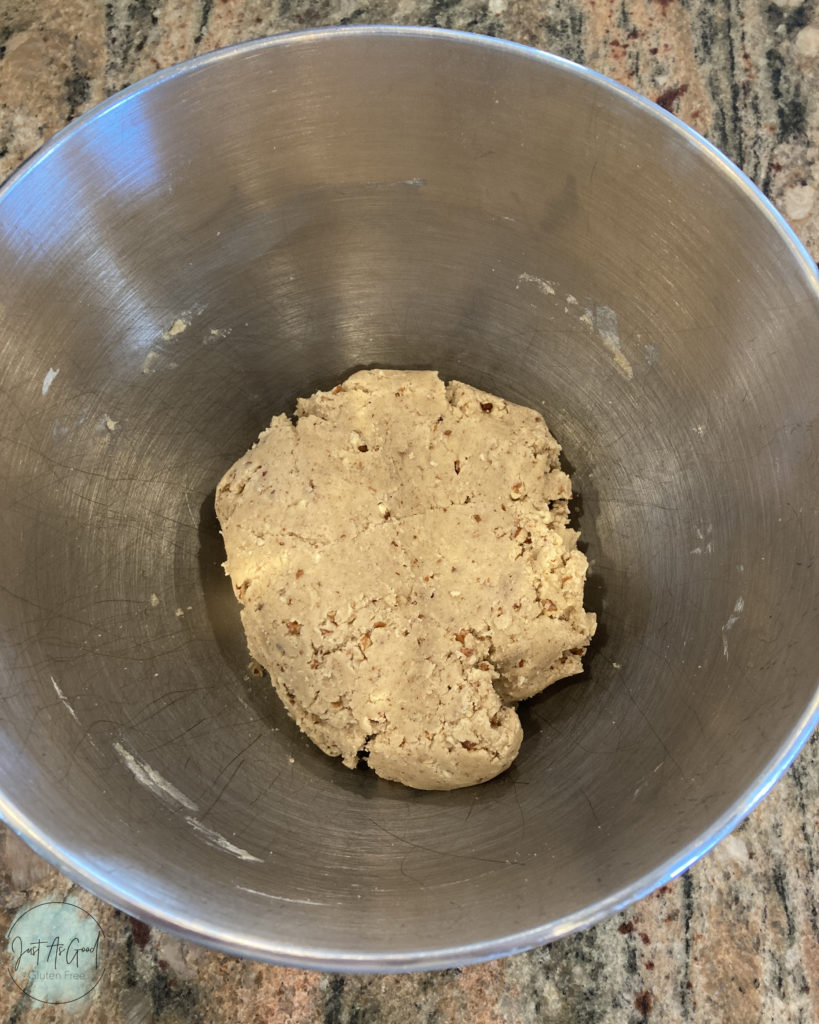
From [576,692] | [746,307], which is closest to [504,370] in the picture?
[746,307]

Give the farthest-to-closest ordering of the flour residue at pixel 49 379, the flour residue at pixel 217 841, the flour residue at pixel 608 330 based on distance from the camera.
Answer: the flour residue at pixel 608 330 < the flour residue at pixel 49 379 < the flour residue at pixel 217 841

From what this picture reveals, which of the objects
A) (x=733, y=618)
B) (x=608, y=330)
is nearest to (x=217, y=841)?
(x=733, y=618)

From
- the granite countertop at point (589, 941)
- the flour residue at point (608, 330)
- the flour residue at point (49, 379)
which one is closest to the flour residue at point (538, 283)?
the flour residue at point (608, 330)

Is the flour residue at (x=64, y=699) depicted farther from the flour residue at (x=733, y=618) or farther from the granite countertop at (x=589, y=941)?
the flour residue at (x=733, y=618)

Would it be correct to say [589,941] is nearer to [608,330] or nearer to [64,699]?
A: [64,699]

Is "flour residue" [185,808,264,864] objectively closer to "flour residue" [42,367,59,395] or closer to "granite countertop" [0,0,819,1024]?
"granite countertop" [0,0,819,1024]

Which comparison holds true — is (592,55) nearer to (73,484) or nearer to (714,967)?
(73,484)

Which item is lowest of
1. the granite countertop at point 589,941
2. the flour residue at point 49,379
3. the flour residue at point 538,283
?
the granite countertop at point 589,941
